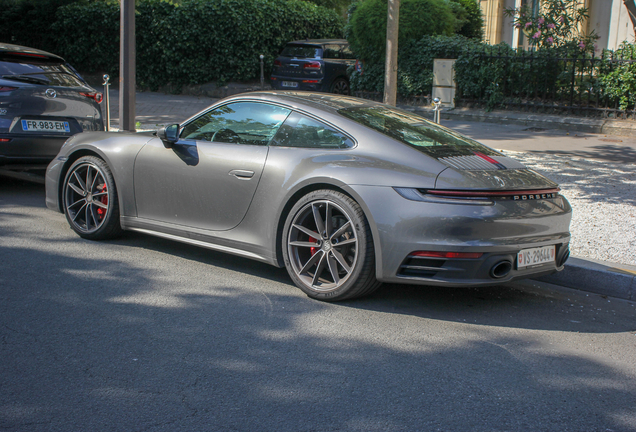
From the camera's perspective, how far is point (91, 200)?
5.48 metres

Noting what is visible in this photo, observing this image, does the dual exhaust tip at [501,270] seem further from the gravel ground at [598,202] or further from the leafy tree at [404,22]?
the leafy tree at [404,22]

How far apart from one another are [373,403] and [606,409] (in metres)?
1.07

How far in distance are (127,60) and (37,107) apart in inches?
83.5

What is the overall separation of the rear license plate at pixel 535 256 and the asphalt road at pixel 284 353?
370 millimetres

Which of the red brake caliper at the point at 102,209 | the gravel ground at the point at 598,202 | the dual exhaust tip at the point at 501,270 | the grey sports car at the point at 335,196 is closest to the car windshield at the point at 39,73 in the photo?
A: the grey sports car at the point at 335,196

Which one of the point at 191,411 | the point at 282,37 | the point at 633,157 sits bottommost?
the point at 191,411

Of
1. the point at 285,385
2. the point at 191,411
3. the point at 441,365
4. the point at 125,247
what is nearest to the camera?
the point at 191,411

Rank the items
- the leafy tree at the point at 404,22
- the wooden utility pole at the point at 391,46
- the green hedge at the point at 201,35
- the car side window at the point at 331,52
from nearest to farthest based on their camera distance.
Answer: the wooden utility pole at the point at 391,46 < the leafy tree at the point at 404,22 < the car side window at the point at 331,52 < the green hedge at the point at 201,35

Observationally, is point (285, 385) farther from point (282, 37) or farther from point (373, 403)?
point (282, 37)

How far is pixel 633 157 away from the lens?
9.83 metres

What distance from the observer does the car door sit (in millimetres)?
4555

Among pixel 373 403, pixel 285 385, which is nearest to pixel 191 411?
pixel 285 385

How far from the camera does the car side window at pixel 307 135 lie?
4.32 meters

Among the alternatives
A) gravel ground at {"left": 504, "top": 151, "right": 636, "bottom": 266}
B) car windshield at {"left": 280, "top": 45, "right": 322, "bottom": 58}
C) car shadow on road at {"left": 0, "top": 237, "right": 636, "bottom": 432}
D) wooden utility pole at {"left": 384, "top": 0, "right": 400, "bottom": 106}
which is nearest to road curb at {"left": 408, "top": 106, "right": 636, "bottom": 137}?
gravel ground at {"left": 504, "top": 151, "right": 636, "bottom": 266}
